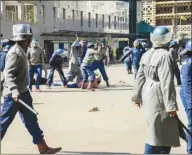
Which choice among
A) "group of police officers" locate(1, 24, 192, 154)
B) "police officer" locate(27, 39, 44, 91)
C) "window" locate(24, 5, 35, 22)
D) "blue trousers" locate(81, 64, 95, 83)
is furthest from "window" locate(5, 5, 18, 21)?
"group of police officers" locate(1, 24, 192, 154)

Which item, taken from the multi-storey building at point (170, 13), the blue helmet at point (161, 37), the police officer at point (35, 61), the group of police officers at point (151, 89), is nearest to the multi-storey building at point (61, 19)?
the police officer at point (35, 61)

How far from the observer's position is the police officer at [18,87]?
19.1ft

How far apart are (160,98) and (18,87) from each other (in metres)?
1.89

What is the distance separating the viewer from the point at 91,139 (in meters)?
7.11

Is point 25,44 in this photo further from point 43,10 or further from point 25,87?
point 43,10

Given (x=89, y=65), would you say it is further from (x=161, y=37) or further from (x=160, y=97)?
(x=160, y=97)

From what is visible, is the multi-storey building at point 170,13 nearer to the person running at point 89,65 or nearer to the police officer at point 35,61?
the person running at point 89,65

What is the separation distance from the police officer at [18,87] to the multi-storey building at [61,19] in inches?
1094

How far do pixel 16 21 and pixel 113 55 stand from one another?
10.1 meters

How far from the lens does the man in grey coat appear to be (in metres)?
4.73

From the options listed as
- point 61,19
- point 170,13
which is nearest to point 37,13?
point 61,19

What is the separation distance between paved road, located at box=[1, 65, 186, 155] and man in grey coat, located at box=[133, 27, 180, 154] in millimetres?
1496

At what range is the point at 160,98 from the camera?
4.84 meters

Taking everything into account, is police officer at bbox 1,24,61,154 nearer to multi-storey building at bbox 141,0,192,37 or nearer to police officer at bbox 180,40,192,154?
police officer at bbox 180,40,192,154
